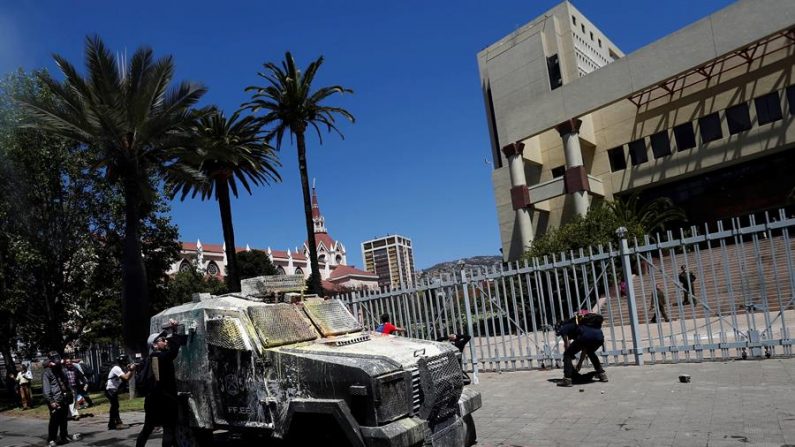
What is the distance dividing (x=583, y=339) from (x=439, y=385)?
14.4ft

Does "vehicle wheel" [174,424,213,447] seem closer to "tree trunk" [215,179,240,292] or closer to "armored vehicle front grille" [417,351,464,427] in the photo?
"armored vehicle front grille" [417,351,464,427]

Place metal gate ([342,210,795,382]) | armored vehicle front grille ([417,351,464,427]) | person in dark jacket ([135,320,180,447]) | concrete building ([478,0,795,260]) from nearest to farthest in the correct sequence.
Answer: armored vehicle front grille ([417,351,464,427])
person in dark jacket ([135,320,180,447])
metal gate ([342,210,795,382])
concrete building ([478,0,795,260])

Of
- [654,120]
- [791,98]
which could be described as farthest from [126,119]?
[791,98]

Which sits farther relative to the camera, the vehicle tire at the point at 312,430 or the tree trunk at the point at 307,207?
the tree trunk at the point at 307,207

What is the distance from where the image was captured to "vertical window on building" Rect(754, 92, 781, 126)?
1113 inches

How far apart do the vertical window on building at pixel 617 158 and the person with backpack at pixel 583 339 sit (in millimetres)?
27997

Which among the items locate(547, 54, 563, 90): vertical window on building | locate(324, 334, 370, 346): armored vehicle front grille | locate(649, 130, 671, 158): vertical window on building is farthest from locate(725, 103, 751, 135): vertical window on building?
locate(324, 334, 370, 346): armored vehicle front grille

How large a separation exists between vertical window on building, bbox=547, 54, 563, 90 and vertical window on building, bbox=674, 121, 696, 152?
31.9 ft

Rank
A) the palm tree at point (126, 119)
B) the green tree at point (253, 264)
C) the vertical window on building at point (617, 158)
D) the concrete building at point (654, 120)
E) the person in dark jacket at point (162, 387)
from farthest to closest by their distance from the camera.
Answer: the green tree at point (253, 264) → the vertical window on building at point (617, 158) → the concrete building at point (654, 120) → the palm tree at point (126, 119) → the person in dark jacket at point (162, 387)

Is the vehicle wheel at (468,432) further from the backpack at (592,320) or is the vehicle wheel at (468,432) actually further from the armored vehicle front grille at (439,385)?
the backpack at (592,320)

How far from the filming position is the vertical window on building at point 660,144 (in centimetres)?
3234

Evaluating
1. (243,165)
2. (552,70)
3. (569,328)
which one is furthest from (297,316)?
(552,70)

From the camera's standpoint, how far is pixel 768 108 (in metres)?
28.6

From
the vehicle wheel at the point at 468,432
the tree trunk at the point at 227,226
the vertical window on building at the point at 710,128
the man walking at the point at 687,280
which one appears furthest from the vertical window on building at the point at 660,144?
the vehicle wheel at the point at 468,432
